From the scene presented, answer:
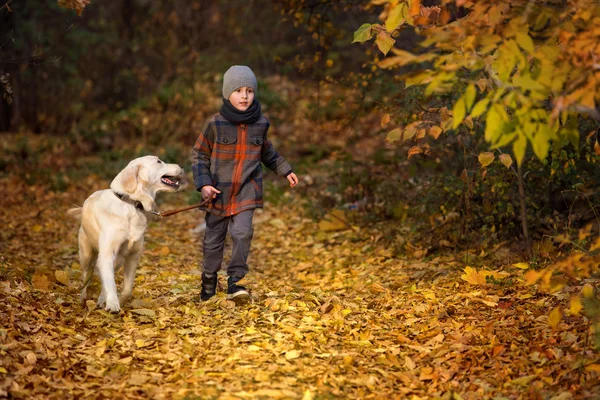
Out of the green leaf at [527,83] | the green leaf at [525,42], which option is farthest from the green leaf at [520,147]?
the green leaf at [525,42]

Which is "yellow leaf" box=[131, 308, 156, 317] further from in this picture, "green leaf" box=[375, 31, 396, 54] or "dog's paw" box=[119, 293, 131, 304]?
"green leaf" box=[375, 31, 396, 54]

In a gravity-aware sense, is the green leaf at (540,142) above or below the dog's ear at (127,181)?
above

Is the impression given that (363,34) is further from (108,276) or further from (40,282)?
(40,282)

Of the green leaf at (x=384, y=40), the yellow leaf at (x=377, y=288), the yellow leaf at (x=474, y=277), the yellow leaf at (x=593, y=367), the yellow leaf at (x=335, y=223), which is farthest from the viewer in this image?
the yellow leaf at (x=335, y=223)

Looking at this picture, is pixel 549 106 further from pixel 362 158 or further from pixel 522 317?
pixel 362 158

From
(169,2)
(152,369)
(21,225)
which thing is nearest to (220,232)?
(152,369)

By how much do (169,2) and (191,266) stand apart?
12931 millimetres

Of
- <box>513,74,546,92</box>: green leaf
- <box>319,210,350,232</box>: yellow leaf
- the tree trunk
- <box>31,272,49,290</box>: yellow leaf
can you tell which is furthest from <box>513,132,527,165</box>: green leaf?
<box>319,210,350,232</box>: yellow leaf

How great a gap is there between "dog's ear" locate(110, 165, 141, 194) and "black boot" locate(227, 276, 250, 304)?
1081mm

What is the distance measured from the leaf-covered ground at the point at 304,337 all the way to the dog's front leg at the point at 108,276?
88 mm

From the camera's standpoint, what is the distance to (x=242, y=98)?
5297 millimetres

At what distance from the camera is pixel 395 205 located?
26.5ft

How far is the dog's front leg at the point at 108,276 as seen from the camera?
500 cm

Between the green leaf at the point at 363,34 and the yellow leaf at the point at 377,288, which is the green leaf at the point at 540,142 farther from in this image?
the yellow leaf at the point at 377,288
